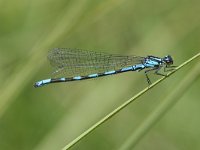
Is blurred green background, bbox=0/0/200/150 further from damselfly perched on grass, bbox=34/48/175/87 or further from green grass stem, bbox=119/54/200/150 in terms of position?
green grass stem, bbox=119/54/200/150

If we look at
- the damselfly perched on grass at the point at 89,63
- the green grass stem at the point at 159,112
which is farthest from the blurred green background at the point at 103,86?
the green grass stem at the point at 159,112

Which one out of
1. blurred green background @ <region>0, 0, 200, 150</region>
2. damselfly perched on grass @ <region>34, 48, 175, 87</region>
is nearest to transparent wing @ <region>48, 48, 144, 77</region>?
damselfly perched on grass @ <region>34, 48, 175, 87</region>

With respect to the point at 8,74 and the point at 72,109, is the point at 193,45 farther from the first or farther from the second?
the point at 8,74

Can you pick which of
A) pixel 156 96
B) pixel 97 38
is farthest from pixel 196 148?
pixel 97 38

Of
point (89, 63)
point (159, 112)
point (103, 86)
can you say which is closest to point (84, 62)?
point (89, 63)

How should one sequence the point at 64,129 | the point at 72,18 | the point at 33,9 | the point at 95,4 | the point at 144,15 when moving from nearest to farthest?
the point at 72,18
the point at 64,129
the point at 95,4
the point at 33,9
the point at 144,15
